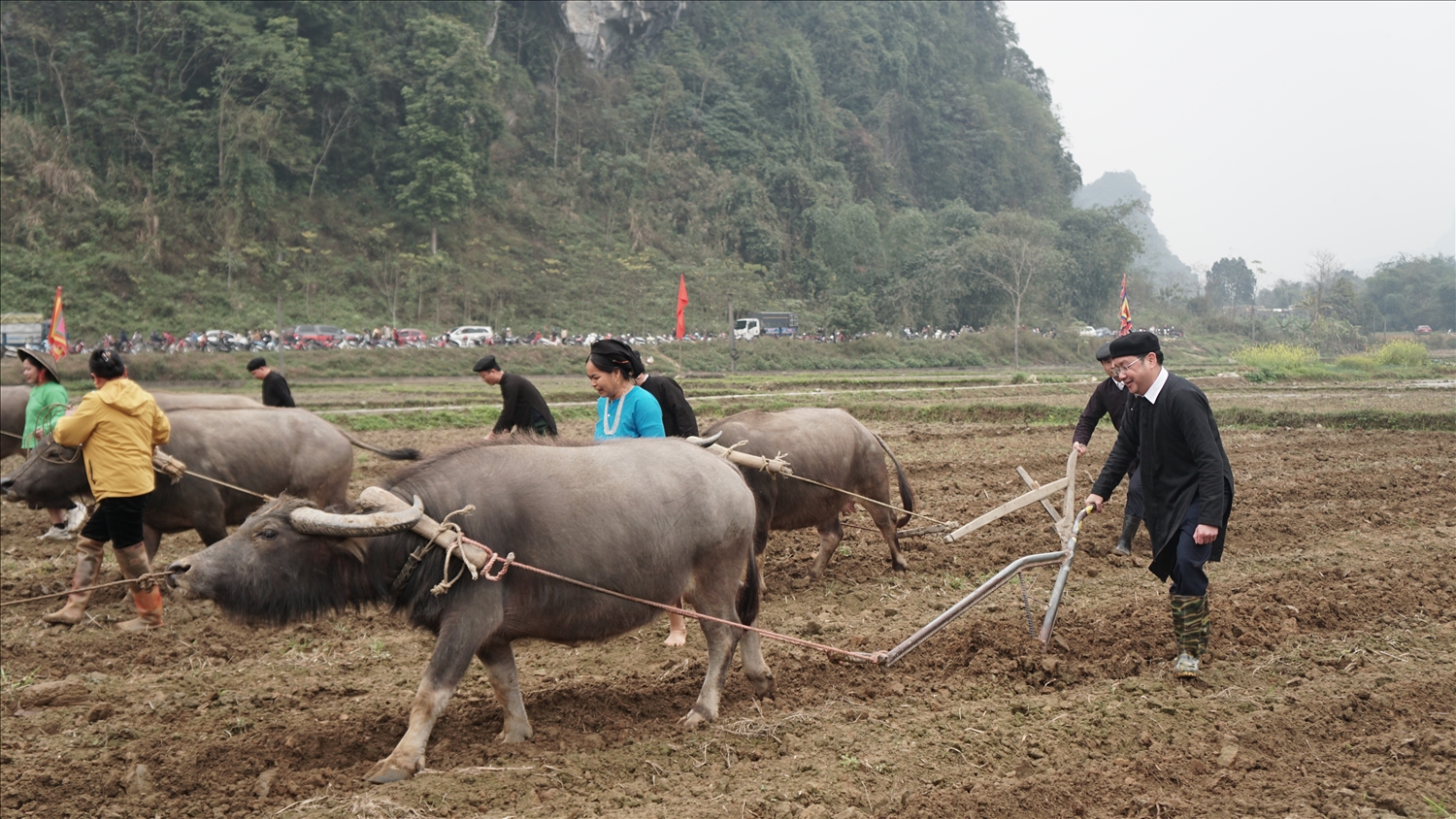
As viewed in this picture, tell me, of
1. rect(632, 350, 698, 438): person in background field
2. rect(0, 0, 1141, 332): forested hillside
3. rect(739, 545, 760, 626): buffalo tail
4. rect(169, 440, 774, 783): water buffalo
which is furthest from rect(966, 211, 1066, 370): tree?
rect(169, 440, 774, 783): water buffalo

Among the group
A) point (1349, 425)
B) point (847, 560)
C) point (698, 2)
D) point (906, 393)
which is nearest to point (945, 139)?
point (698, 2)

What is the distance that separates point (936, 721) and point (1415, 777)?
2108 millimetres

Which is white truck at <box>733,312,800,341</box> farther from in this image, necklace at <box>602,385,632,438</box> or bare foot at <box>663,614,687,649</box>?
necklace at <box>602,385,632,438</box>

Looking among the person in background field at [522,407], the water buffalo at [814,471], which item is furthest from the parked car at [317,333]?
the water buffalo at [814,471]

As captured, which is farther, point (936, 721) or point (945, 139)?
point (945, 139)

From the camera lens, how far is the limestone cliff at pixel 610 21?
223 feet

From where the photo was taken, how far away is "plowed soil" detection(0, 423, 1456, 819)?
437 centimetres

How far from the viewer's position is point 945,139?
91.8 metres

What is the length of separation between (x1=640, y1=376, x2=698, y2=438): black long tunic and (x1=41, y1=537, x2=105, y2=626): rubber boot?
14.6 ft

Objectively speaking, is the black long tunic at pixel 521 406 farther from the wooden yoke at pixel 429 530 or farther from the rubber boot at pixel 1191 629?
the rubber boot at pixel 1191 629

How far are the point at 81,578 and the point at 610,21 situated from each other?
226ft

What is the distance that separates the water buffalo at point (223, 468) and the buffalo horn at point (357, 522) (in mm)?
4055

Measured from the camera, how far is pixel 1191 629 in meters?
5.70

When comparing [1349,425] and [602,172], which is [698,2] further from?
[1349,425]
